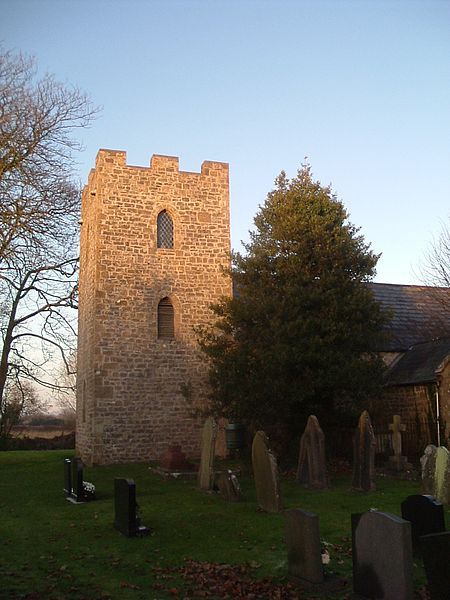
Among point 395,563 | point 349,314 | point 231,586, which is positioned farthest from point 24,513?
point 349,314

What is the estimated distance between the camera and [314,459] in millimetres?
13750

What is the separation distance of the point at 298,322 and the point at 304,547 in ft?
33.3

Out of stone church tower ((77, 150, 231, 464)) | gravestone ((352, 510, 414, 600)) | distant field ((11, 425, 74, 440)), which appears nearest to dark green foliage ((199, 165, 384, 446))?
stone church tower ((77, 150, 231, 464))

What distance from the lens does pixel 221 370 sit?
17625 mm

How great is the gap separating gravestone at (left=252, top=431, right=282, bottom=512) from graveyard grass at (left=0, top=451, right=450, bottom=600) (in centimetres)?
30

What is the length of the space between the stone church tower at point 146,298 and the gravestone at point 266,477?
362 inches

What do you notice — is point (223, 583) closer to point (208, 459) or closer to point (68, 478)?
point (208, 459)

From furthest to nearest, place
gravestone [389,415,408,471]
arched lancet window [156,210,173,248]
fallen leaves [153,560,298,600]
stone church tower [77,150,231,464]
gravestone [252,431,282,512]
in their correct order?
1. arched lancet window [156,210,173,248]
2. stone church tower [77,150,231,464]
3. gravestone [389,415,408,471]
4. gravestone [252,431,282,512]
5. fallen leaves [153,560,298,600]

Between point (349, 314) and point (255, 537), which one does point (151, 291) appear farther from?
point (255, 537)

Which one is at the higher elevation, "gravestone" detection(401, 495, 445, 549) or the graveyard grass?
"gravestone" detection(401, 495, 445, 549)

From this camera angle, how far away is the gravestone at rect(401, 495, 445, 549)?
7.39 metres

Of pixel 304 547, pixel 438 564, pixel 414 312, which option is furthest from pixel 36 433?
pixel 438 564

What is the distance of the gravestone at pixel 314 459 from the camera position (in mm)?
13625

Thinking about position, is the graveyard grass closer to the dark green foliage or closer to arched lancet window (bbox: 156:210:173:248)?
the dark green foliage
